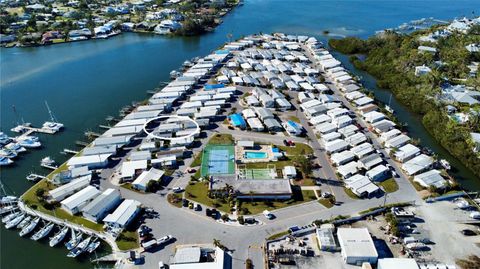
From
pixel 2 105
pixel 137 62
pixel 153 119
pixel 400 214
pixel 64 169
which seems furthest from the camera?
pixel 137 62

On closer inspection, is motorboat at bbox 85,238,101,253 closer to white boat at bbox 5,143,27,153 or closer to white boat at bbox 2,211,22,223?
white boat at bbox 2,211,22,223

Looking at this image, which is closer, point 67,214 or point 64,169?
point 67,214

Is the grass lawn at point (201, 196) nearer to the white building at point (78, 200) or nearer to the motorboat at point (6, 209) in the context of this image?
the white building at point (78, 200)

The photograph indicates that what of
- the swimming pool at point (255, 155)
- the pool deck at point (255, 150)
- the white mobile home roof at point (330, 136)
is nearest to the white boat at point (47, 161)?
the pool deck at point (255, 150)

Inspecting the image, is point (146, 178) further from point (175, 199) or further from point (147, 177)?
point (175, 199)

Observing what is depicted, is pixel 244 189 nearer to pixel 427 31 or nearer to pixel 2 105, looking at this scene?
pixel 2 105

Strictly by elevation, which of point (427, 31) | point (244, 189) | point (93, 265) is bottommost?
point (93, 265)

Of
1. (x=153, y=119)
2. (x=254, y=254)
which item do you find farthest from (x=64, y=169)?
(x=254, y=254)
